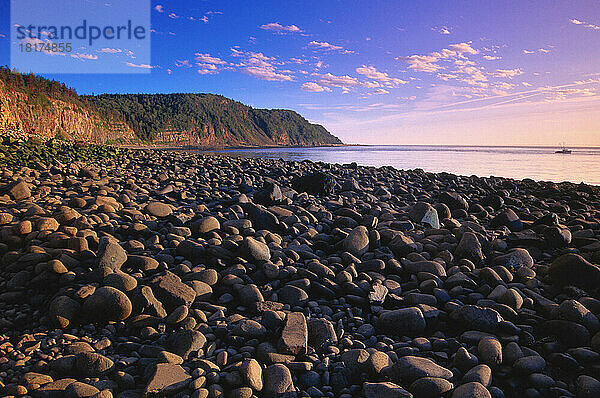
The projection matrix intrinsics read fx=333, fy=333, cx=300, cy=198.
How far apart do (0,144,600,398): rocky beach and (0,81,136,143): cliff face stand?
85.7 ft

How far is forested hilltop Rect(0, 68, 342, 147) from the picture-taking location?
35.4 m

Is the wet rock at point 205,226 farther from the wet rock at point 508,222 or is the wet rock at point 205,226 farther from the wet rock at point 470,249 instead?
the wet rock at point 508,222

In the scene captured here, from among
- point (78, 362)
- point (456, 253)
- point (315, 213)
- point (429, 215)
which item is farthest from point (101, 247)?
point (429, 215)

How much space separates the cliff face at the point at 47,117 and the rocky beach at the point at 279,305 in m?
26.1

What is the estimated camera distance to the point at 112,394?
2.23 m

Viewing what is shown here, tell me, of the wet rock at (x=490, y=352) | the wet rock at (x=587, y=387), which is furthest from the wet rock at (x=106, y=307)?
the wet rock at (x=587, y=387)

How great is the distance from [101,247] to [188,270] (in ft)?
3.59

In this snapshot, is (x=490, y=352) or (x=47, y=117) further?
(x=47, y=117)

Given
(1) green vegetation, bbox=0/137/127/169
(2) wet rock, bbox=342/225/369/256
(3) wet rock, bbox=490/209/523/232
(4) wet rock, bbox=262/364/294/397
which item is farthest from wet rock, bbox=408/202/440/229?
(1) green vegetation, bbox=0/137/127/169

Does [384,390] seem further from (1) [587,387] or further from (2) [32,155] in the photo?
(2) [32,155]

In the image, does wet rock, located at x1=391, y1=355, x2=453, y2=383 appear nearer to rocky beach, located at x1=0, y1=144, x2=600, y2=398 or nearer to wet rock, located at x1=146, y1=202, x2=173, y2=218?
rocky beach, located at x1=0, y1=144, x2=600, y2=398

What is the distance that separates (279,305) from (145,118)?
96.3 m

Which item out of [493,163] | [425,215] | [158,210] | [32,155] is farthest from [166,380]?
[493,163]

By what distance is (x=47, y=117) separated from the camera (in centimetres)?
3878
